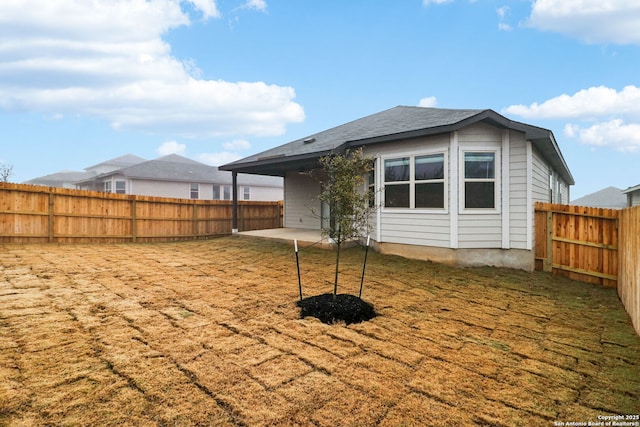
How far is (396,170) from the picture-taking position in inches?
352

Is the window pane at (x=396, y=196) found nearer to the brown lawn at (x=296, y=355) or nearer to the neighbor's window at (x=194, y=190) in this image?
the brown lawn at (x=296, y=355)

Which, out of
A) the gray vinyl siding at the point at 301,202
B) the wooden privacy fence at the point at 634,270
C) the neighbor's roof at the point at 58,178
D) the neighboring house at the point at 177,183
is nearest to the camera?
the wooden privacy fence at the point at 634,270

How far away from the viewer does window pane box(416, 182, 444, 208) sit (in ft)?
26.7

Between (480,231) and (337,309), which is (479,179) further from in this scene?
(337,309)

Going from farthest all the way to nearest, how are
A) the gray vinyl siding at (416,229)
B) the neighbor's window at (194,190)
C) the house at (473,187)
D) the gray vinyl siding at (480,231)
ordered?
the neighbor's window at (194,190) < the gray vinyl siding at (416,229) < the gray vinyl siding at (480,231) < the house at (473,187)

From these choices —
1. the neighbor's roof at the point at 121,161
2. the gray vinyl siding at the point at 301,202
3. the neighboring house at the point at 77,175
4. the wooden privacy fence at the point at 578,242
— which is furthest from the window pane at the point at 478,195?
the neighbor's roof at the point at 121,161

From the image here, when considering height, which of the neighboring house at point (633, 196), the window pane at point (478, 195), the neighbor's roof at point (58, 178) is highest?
the neighbor's roof at point (58, 178)

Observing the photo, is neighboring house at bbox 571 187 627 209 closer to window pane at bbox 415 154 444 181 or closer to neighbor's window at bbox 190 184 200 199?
window pane at bbox 415 154 444 181

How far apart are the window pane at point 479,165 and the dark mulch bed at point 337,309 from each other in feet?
16.4

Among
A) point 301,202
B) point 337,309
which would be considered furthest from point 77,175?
point 337,309

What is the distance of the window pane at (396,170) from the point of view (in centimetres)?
873

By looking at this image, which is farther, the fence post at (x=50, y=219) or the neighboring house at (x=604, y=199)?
the neighboring house at (x=604, y=199)

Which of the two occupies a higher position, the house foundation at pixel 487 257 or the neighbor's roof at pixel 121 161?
the neighbor's roof at pixel 121 161

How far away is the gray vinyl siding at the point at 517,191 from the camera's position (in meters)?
7.81
